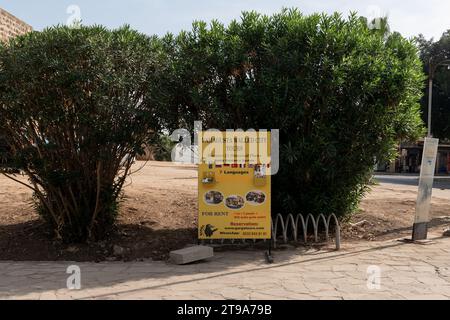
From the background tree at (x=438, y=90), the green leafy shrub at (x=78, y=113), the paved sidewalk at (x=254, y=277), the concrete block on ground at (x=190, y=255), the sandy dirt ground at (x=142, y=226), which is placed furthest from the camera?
the background tree at (x=438, y=90)

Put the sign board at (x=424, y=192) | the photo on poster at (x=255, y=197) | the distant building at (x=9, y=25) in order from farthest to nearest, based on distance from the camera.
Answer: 1. the distant building at (x=9, y=25)
2. the sign board at (x=424, y=192)
3. the photo on poster at (x=255, y=197)

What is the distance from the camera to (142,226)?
29.0ft

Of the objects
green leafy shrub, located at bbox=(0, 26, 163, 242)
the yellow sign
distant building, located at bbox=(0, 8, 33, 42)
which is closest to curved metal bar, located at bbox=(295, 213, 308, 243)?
the yellow sign

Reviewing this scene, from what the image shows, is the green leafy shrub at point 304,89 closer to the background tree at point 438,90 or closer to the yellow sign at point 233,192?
the yellow sign at point 233,192

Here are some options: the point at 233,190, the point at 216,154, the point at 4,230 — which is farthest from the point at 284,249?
the point at 4,230

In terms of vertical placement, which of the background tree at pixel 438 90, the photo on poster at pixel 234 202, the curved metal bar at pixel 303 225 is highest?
the background tree at pixel 438 90

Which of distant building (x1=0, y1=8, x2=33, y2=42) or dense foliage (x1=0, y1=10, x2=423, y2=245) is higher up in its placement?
distant building (x1=0, y1=8, x2=33, y2=42)

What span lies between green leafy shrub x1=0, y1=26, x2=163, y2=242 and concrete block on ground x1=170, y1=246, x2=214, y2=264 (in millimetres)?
1743

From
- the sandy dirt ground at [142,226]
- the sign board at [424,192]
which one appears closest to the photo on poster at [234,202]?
the sandy dirt ground at [142,226]

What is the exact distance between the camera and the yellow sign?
23.4ft

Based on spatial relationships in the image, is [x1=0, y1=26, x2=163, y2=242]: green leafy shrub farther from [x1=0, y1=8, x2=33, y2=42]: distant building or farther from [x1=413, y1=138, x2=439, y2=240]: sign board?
[x1=0, y1=8, x2=33, y2=42]: distant building

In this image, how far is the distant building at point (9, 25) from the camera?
19.9m

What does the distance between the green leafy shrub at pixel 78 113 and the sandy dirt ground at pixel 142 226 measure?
0.42 m

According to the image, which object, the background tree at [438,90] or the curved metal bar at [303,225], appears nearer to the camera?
the curved metal bar at [303,225]
